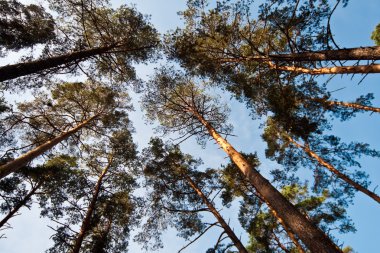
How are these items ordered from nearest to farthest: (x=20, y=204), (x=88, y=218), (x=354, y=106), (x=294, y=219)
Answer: (x=294, y=219) < (x=88, y=218) < (x=20, y=204) < (x=354, y=106)

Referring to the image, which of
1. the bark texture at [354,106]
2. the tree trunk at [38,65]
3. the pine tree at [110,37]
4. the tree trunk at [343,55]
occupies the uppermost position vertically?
the pine tree at [110,37]

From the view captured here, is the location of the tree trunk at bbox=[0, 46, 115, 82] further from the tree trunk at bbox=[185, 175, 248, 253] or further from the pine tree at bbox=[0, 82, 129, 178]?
the tree trunk at bbox=[185, 175, 248, 253]

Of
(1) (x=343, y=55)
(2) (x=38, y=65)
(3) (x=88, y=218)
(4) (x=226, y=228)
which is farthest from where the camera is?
(3) (x=88, y=218)

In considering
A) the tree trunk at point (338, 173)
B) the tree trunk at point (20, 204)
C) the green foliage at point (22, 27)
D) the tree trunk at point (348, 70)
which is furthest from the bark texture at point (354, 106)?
the tree trunk at point (20, 204)

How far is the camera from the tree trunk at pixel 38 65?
6406 mm

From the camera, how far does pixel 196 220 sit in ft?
38.9

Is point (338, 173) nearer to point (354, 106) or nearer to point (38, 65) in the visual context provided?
point (354, 106)

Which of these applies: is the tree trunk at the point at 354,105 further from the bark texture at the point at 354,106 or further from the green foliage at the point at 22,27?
the green foliage at the point at 22,27

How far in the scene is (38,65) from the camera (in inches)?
291

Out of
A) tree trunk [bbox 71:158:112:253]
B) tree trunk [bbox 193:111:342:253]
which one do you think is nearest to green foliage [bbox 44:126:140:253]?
tree trunk [bbox 71:158:112:253]

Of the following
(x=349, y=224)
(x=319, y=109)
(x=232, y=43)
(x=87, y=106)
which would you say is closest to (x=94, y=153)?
(x=87, y=106)

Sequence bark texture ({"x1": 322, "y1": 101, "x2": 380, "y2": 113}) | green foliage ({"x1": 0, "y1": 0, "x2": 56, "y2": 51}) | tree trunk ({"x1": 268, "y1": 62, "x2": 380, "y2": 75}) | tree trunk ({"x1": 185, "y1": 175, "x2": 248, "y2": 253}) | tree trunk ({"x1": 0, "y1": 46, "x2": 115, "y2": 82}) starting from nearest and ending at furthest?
tree trunk ({"x1": 268, "y1": 62, "x2": 380, "y2": 75}), tree trunk ({"x1": 0, "y1": 46, "x2": 115, "y2": 82}), tree trunk ({"x1": 185, "y1": 175, "x2": 248, "y2": 253}), green foliage ({"x1": 0, "y1": 0, "x2": 56, "y2": 51}), bark texture ({"x1": 322, "y1": 101, "x2": 380, "y2": 113})

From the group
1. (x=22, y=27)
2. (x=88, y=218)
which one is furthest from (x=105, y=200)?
(x=22, y=27)

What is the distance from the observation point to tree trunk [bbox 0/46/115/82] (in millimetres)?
6406
